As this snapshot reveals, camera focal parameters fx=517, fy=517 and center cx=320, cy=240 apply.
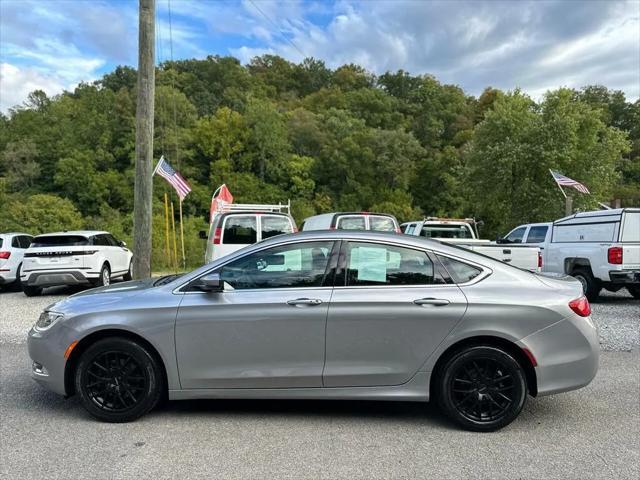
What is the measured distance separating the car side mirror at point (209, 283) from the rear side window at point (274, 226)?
6.19 meters

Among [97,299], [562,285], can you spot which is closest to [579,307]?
[562,285]

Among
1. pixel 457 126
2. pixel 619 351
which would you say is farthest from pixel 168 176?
pixel 457 126

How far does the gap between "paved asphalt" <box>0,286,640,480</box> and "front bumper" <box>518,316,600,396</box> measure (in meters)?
0.42

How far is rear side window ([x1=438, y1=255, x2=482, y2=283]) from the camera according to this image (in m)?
4.39

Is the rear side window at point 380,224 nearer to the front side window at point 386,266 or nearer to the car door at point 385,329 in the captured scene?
the front side window at point 386,266

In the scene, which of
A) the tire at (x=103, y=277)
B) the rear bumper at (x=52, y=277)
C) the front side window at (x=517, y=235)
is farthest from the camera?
the front side window at (x=517, y=235)

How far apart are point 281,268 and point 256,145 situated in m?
68.2

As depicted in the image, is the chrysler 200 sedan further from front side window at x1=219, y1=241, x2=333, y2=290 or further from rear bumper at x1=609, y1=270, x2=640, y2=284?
rear bumper at x1=609, y1=270, x2=640, y2=284

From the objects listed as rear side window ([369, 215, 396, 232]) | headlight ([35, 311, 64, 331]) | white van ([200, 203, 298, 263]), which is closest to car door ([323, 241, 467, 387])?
headlight ([35, 311, 64, 331])

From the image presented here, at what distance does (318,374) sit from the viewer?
169 inches

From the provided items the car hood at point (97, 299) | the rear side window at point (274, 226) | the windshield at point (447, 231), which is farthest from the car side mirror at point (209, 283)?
the windshield at point (447, 231)

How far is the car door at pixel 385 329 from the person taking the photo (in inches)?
167

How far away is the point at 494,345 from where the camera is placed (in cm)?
429

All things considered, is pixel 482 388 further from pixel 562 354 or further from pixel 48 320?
pixel 48 320
